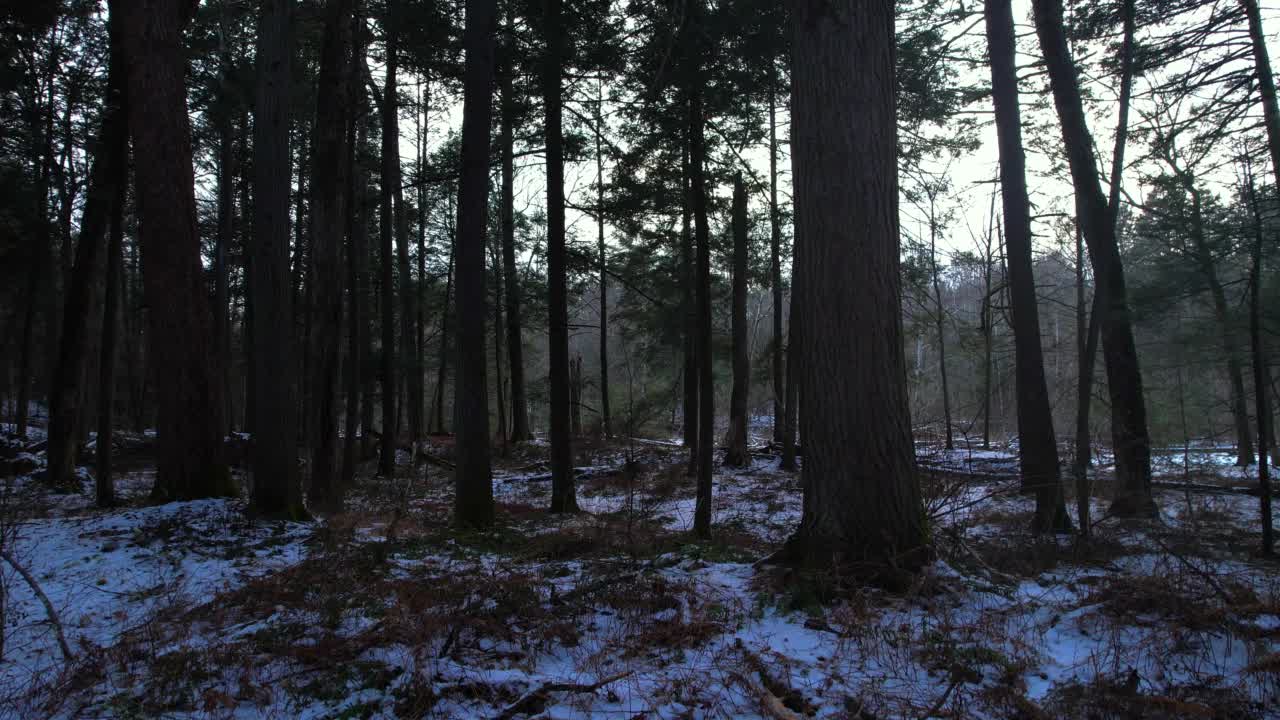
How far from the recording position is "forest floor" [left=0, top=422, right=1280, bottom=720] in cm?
271

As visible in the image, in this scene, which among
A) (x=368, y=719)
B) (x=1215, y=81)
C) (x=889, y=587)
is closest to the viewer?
(x=368, y=719)

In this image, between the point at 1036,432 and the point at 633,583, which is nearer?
the point at 633,583

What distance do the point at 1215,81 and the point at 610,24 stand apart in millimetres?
8932

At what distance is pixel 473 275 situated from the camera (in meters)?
7.88

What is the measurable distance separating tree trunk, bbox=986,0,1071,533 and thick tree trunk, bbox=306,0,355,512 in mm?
8733

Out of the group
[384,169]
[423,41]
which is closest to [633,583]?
[423,41]

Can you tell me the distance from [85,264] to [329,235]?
514 cm

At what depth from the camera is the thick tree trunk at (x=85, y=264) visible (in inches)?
385

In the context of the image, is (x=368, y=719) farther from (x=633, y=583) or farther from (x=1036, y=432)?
(x=1036, y=432)

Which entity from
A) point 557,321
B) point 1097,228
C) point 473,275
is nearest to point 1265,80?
point 1097,228

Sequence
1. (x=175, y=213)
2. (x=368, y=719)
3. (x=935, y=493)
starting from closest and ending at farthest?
(x=368, y=719) → (x=935, y=493) → (x=175, y=213)

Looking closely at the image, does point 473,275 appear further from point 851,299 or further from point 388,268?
point 388,268

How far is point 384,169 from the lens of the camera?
12617mm

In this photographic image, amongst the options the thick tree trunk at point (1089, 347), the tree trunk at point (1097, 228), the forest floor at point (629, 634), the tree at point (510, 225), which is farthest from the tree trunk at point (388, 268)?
the thick tree trunk at point (1089, 347)
